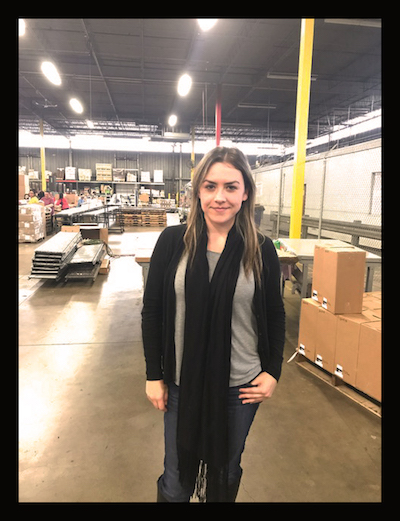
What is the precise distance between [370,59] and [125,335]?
9.73m

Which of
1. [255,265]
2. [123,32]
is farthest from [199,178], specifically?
[123,32]

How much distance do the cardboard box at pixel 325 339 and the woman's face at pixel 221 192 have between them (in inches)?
84.2

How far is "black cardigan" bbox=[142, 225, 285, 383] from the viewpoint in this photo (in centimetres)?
128

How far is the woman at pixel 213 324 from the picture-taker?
1.24m

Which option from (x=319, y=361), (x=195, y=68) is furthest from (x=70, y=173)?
(x=319, y=361)

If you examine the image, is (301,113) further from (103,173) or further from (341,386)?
(103,173)

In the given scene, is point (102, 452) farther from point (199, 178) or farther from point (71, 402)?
point (199, 178)

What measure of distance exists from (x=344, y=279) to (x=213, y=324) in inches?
83.2

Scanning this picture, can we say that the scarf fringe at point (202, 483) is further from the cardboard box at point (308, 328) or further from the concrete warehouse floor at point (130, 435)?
the cardboard box at point (308, 328)

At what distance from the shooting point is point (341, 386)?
117 inches

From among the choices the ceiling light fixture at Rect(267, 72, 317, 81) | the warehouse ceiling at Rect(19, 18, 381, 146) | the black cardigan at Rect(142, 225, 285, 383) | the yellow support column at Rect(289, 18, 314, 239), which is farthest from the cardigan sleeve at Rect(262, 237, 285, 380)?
the ceiling light fixture at Rect(267, 72, 317, 81)

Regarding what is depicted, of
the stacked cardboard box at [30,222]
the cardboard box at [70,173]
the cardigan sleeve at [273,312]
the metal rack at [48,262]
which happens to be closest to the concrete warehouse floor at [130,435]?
A: the cardigan sleeve at [273,312]

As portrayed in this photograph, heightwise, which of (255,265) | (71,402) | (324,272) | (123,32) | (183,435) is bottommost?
(71,402)

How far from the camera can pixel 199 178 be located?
1.30 meters
